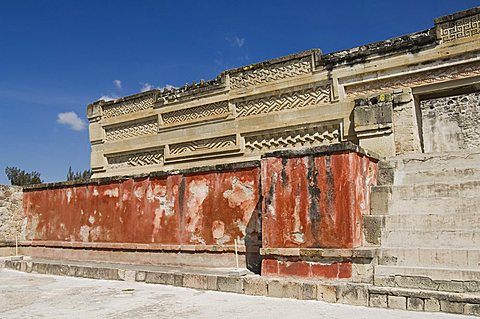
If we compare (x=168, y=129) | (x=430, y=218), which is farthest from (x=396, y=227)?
(x=168, y=129)

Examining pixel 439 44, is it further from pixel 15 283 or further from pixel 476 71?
pixel 15 283

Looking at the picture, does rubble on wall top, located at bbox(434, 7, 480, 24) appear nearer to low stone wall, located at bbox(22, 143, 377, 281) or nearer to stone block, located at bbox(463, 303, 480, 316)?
low stone wall, located at bbox(22, 143, 377, 281)

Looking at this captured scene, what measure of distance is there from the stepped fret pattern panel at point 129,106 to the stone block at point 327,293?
7385 millimetres

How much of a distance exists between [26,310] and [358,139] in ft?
17.4

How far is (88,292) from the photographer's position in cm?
529

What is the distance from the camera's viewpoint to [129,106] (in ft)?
36.7

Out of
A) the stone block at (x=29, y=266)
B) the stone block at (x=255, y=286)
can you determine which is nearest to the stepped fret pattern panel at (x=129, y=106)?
the stone block at (x=29, y=266)

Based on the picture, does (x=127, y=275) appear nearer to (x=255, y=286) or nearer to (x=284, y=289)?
(x=255, y=286)

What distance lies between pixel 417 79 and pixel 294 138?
92.5 inches

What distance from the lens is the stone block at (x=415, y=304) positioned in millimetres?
3721

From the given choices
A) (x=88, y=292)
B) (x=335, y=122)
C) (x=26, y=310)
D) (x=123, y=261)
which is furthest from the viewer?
(x=335, y=122)

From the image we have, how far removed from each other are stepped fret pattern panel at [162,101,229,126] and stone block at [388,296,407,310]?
6.11 m

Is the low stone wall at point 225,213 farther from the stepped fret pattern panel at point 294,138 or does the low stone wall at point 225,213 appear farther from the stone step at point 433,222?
the stepped fret pattern panel at point 294,138

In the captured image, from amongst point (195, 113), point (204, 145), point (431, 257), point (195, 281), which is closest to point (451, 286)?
point (431, 257)
